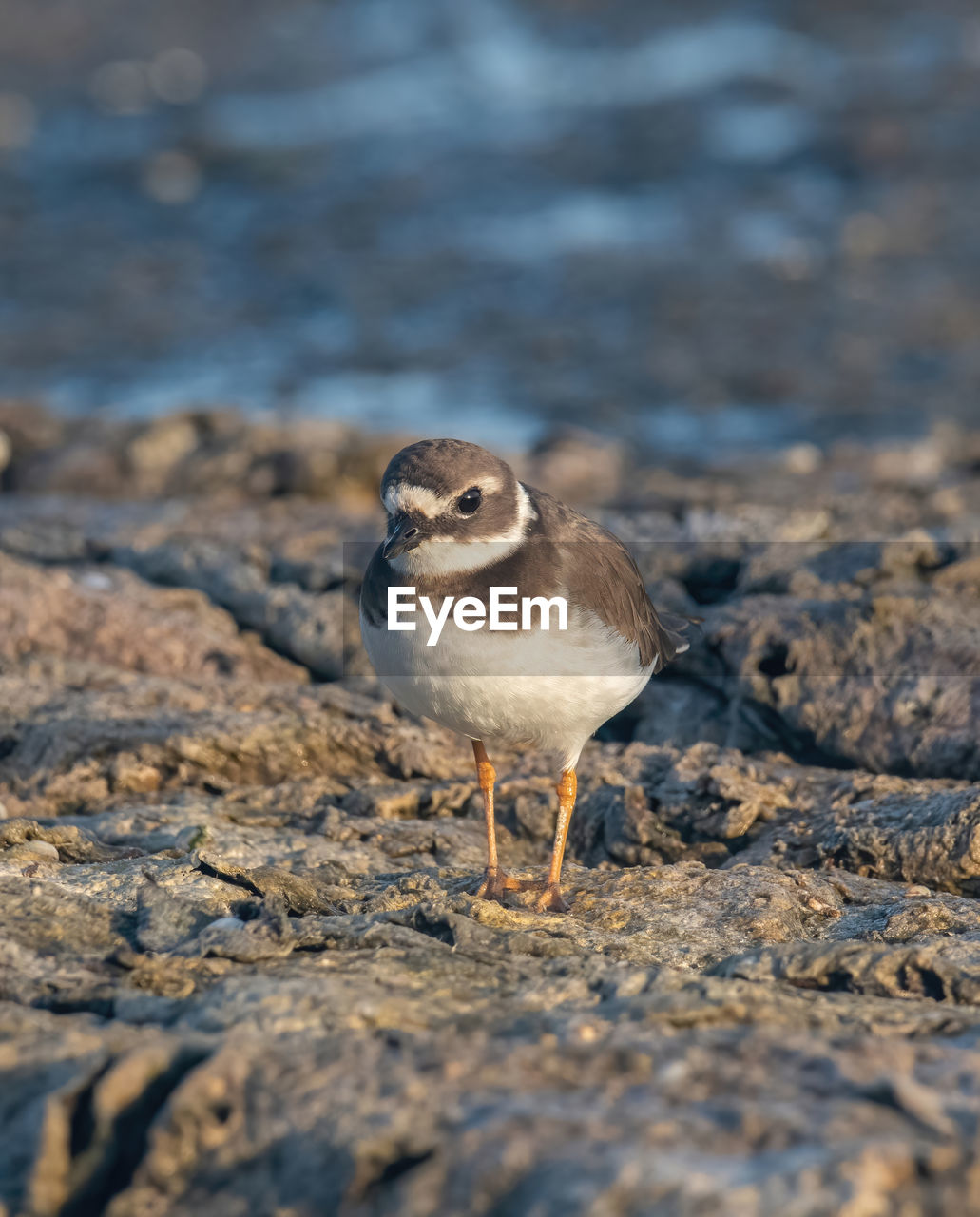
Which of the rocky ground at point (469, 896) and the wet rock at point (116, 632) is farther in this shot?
the wet rock at point (116, 632)

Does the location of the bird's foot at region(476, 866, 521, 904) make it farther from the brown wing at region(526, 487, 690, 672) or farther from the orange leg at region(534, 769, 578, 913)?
the brown wing at region(526, 487, 690, 672)

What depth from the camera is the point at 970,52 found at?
89.2 ft

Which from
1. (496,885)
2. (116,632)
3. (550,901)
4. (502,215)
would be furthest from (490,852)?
(502,215)

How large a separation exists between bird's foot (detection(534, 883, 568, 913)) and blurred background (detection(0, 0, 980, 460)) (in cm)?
1006

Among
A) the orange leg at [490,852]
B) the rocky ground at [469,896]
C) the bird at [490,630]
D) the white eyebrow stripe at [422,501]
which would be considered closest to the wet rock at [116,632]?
the rocky ground at [469,896]

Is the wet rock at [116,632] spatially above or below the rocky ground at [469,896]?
above

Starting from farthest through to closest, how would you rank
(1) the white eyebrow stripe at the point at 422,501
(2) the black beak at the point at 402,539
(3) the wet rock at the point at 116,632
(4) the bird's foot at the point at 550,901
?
1. (3) the wet rock at the point at 116,632
2. (1) the white eyebrow stripe at the point at 422,501
3. (2) the black beak at the point at 402,539
4. (4) the bird's foot at the point at 550,901

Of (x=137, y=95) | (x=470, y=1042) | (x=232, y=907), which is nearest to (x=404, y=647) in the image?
(x=232, y=907)

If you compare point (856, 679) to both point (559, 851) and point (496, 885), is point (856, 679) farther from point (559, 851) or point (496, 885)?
point (496, 885)

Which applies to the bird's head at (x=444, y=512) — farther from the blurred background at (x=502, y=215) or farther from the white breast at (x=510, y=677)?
the blurred background at (x=502, y=215)

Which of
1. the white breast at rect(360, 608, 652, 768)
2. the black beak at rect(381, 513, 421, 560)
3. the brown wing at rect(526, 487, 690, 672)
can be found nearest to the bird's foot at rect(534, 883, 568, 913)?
the white breast at rect(360, 608, 652, 768)

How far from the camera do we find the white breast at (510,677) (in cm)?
A: 468

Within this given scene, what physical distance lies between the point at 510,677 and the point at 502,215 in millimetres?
18706

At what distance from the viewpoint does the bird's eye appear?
4934 mm
